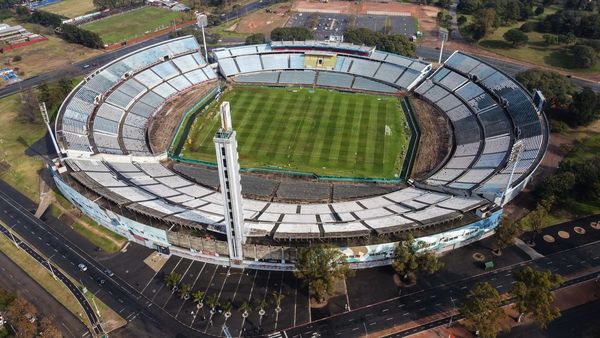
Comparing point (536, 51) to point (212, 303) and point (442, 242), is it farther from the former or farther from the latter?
point (212, 303)

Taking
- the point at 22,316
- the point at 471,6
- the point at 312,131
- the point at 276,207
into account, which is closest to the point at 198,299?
the point at 276,207

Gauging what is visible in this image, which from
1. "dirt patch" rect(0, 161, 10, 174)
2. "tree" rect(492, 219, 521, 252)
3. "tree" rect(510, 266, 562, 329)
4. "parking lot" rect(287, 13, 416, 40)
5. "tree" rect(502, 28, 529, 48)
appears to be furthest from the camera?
"parking lot" rect(287, 13, 416, 40)

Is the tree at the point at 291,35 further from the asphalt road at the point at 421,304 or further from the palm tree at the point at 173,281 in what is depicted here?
the asphalt road at the point at 421,304

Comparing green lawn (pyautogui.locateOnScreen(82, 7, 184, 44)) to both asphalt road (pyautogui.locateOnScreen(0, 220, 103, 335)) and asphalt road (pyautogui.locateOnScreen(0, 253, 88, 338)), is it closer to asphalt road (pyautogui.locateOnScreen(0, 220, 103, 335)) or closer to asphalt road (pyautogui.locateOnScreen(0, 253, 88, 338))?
asphalt road (pyautogui.locateOnScreen(0, 220, 103, 335))

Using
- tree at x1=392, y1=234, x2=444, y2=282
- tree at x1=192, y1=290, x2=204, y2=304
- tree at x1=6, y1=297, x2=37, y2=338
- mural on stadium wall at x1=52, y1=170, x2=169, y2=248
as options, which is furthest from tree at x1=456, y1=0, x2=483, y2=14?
tree at x1=6, y1=297, x2=37, y2=338

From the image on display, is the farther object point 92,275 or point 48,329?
point 92,275
